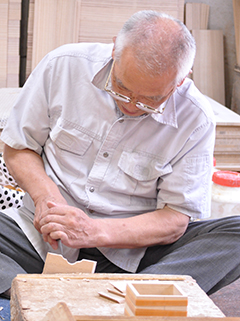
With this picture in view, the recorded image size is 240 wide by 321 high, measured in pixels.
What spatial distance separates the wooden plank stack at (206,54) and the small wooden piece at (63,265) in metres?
3.12

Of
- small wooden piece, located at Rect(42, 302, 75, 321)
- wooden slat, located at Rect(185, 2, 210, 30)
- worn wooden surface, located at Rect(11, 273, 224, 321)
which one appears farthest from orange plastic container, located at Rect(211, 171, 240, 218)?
wooden slat, located at Rect(185, 2, 210, 30)

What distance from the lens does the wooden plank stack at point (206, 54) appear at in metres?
4.11

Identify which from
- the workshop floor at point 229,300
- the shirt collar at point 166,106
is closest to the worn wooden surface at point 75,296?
the shirt collar at point 166,106

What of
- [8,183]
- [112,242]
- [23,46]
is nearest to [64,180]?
[112,242]

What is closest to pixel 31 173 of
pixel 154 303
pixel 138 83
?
pixel 138 83

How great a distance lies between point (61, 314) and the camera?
32.0 inches

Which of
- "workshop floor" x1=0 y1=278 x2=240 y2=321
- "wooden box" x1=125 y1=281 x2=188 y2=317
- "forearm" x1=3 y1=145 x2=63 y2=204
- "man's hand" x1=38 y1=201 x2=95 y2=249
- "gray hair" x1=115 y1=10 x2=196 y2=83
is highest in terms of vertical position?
"gray hair" x1=115 y1=10 x2=196 y2=83

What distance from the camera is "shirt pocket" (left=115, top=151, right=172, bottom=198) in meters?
1.72

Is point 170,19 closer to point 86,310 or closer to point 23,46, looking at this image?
point 86,310

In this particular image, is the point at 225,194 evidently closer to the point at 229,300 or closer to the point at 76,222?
the point at 229,300

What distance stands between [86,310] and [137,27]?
918 mm

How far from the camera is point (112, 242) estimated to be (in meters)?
1.60

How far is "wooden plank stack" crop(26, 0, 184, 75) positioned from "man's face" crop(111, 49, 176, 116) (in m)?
2.49

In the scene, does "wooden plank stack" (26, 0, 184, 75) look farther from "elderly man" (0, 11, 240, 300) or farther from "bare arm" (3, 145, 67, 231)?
"bare arm" (3, 145, 67, 231)
